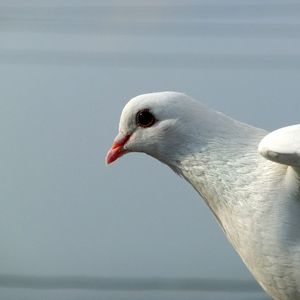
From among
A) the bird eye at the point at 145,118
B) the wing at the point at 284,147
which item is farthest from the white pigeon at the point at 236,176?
the wing at the point at 284,147

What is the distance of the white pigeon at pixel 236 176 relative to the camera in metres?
1.92

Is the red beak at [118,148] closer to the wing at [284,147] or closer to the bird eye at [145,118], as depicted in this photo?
the bird eye at [145,118]

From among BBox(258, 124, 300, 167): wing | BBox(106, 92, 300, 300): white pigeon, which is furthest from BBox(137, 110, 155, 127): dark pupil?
BBox(258, 124, 300, 167): wing

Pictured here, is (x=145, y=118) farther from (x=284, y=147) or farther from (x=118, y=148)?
(x=284, y=147)

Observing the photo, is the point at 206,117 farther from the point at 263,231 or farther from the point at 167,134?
the point at 263,231

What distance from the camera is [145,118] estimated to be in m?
2.04

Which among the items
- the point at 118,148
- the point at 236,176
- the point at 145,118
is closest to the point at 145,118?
the point at 145,118

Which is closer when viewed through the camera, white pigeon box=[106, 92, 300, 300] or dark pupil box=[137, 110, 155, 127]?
white pigeon box=[106, 92, 300, 300]

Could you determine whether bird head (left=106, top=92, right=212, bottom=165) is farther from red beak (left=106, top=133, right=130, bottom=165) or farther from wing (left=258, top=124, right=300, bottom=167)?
wing (left=258, top=124, right=300, bottom=167)

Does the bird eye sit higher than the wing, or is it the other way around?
the bird eye

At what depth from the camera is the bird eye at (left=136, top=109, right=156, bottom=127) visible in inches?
79.7

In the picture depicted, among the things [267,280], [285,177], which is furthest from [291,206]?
[267,280]

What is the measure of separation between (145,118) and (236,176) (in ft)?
0.86

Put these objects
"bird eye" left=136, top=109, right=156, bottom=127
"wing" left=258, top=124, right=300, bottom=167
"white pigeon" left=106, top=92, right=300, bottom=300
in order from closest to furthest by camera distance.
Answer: "wing" left=258, top=124, right=300, bottom=167, "white pigeon" left=106, top=92, right=300, bottom=300, "bird eye" left=136, top=109, right=156, bottom=127
